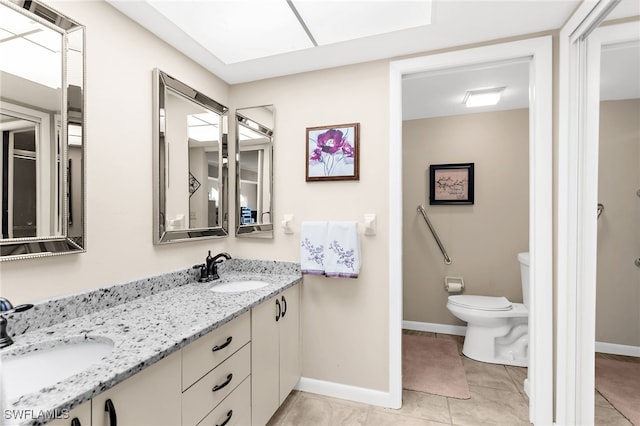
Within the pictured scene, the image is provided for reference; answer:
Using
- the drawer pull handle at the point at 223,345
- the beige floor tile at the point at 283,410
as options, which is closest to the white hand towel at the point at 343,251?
the drawer pull handle at the point at 223,345

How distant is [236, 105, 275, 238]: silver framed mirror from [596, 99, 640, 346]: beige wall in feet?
5.99

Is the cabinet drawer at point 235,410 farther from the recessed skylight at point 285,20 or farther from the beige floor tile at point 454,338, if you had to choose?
the beige floor tile at point 454,338

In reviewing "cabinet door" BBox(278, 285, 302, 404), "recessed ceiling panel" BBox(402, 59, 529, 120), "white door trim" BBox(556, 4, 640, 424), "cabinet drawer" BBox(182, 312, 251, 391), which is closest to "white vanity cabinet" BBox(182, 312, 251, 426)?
"cabinet drawer" BBox(182, 312, 251, 391)

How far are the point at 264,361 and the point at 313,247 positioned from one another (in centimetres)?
73

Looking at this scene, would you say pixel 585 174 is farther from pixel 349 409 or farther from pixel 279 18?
pixel 349 409

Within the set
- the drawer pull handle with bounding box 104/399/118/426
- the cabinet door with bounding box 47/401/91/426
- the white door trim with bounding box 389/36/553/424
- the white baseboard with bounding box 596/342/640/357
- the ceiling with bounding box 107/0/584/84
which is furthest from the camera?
the white door trim with bounding box 389/36/553/424

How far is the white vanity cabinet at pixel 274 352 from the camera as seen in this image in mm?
1559

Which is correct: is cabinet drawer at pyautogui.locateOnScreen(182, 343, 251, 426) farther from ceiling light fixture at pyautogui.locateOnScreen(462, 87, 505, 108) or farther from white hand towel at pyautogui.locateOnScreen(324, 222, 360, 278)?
ceiling light fixture at pyautogui.locateOnScreen(462, 87, 505, 108)

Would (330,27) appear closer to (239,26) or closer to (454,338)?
(239,26)

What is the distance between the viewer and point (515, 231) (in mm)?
2930

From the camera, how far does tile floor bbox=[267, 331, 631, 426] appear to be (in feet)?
5.96

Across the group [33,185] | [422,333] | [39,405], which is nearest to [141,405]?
[39,405]

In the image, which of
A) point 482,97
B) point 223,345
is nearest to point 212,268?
point 223,345

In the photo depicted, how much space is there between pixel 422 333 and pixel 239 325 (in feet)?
7.74
